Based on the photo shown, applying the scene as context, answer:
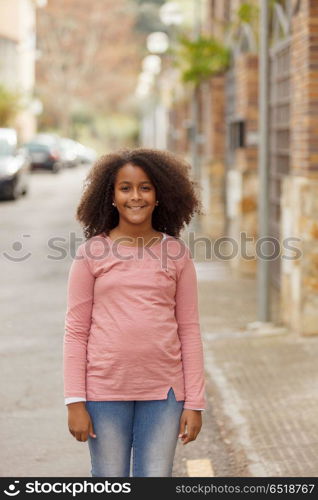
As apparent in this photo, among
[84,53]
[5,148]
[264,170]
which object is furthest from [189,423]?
[84,53]

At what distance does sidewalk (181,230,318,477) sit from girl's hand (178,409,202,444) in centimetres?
186

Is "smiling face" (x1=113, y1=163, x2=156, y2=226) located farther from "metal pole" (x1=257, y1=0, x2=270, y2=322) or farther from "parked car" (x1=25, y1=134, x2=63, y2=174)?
"parked car" (x1=25, y1=134, x2=63, y2=174)

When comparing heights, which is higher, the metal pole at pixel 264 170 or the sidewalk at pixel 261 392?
the metal pole at pixel 264 170

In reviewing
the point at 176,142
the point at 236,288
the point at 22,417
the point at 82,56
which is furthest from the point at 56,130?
the point at 22,417

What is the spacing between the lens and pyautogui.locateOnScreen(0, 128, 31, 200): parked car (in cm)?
2478

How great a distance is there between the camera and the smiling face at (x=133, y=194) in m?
3.68

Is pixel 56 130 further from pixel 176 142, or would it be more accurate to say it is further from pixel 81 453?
pixel 81 453

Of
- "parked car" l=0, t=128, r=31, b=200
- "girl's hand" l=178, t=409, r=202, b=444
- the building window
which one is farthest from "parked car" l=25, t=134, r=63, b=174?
"girl's hand" l=178, t=409, r=202, b=444

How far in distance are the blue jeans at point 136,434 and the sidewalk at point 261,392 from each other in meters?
1.87

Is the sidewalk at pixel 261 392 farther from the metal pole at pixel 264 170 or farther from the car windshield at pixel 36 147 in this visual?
the car windshield at pixel 36 147

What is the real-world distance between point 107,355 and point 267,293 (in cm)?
621

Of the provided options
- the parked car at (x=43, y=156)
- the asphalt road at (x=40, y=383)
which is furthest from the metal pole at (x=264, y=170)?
the parked car at (x=43, y=156)

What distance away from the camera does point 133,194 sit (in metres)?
3.68

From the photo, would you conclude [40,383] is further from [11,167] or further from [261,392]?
[11,167]
